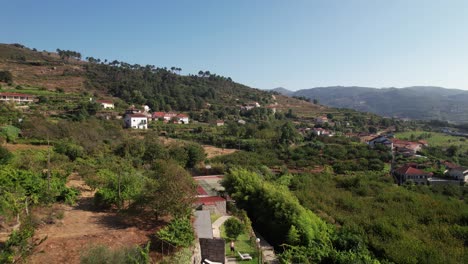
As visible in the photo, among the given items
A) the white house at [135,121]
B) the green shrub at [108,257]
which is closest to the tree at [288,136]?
the white house at [135,121]

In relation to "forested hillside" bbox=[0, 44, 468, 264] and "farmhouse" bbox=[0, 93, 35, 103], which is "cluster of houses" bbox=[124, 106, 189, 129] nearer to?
"forested hillside" bbox=[0, 44, 468, 264]

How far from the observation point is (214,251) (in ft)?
35.5

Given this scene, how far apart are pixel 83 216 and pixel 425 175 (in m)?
32.2

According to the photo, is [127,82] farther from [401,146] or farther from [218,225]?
[218,225]

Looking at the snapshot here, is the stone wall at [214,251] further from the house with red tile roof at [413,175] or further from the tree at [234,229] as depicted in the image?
the house with red tile roof at [413,175]

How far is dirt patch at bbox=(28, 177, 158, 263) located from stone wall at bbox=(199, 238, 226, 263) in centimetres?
202

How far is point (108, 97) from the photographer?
Answer: 186ft

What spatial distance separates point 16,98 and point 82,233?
1537 inches

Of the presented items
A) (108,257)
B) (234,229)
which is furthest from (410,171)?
(108,257)

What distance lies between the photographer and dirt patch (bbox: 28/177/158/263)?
8.94m

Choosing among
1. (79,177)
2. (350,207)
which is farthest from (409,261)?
(79,177)

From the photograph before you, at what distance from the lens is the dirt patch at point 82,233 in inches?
352

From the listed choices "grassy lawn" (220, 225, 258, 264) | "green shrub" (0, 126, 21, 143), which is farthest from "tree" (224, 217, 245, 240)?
"green shrub" (0, 126, 21, 143)

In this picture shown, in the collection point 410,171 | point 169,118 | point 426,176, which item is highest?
point 169,118
